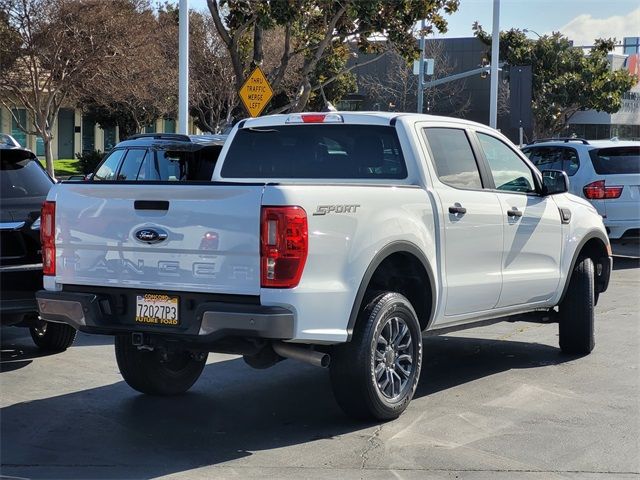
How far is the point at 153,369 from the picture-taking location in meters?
7.03

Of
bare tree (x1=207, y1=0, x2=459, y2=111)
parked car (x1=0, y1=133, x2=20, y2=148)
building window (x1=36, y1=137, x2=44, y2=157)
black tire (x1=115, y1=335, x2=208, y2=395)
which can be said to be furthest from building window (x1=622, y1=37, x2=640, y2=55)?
black tire (x1=115, y1=335, x2=208, y2=395)

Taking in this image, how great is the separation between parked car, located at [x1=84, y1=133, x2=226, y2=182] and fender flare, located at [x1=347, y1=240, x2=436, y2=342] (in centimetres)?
662

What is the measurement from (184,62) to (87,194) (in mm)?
11747

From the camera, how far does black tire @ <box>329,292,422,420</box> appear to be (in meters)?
6.03

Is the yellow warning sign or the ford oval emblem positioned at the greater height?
the yellow warning sign

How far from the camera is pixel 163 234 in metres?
5.78

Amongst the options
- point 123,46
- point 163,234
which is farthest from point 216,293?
point 123,46

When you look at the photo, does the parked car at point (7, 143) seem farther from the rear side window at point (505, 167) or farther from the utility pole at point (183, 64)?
the utility pole at point (183, 64)

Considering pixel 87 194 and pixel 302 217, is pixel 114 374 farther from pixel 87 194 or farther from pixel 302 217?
pixel 302 217

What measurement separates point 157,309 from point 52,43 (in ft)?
68.3

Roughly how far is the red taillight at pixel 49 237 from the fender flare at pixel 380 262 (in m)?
1.99

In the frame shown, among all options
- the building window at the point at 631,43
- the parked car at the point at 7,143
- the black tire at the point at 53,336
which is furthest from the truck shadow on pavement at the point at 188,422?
the building window at the point at 631,43

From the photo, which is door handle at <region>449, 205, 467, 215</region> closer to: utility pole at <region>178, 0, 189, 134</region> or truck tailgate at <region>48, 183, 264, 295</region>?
truck tailgate at <region>48, 183, 264, 295</region>

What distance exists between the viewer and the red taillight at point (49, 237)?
6.24 m
